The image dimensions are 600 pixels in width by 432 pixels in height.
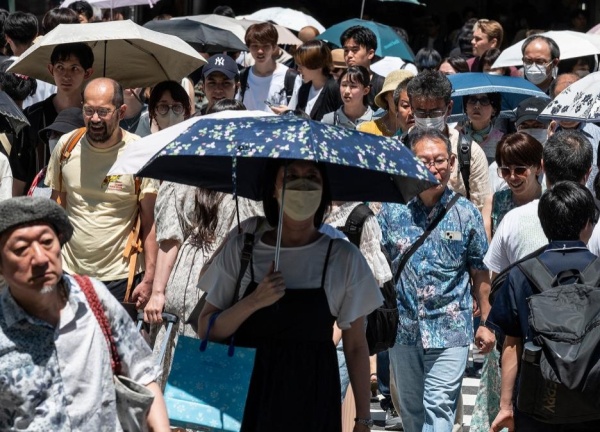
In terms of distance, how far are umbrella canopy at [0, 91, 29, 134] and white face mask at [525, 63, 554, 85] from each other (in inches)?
200

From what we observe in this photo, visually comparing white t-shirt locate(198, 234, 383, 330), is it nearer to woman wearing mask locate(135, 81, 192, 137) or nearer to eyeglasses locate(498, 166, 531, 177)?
eyeglasses locate(498, 166, 531, 177)

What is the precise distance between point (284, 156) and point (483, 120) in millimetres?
6311

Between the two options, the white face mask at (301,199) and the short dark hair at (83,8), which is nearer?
the white face mask at (301,199)

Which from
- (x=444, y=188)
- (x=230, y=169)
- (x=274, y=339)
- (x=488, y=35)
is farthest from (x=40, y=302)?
(x=488, y=35)

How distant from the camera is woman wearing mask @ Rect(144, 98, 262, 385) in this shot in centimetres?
696

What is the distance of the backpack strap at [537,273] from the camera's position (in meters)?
5.64

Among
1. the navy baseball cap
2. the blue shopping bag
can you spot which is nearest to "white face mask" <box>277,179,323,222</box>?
the blue shopping bag

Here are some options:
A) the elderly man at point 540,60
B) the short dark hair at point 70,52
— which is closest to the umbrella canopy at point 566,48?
the elderly man at point 540,60

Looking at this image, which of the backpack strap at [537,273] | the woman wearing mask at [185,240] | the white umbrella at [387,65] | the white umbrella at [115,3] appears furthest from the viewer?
the white umbrella at [115,3]

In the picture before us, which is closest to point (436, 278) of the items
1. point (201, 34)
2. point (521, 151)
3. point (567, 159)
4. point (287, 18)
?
point (567, 159)

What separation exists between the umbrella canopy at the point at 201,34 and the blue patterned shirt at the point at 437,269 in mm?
7196

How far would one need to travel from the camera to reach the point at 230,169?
568cm

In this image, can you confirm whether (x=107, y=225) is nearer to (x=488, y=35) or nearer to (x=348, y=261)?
(x=348, y=261)

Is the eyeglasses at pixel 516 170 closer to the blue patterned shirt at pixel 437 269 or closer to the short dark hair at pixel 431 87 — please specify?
the blue patterned shirt at pixel 437 269
